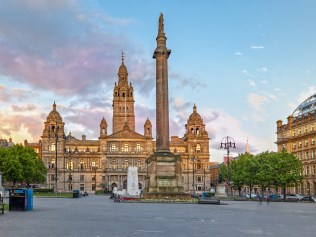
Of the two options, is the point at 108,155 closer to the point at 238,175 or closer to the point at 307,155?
the point at 238,175

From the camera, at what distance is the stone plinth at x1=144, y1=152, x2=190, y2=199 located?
170ft

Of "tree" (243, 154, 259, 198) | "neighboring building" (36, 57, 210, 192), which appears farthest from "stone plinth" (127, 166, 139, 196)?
"neighboring building" (36, 57, 210, 192)

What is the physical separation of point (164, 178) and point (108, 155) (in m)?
126

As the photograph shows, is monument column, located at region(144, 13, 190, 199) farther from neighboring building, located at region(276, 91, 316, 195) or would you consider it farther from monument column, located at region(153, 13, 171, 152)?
neighboring building, located at region(276, 91, 316, 195)

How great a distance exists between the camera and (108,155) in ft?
580

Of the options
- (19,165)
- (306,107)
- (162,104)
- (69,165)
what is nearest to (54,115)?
(69,165)

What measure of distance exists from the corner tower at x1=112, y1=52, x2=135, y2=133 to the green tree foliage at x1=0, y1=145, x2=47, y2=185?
70110mm

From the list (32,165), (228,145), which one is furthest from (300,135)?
(32,165)

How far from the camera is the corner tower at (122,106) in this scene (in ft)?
634

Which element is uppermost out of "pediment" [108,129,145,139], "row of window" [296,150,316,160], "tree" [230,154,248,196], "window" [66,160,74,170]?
"pediment" [108,129,145,139]

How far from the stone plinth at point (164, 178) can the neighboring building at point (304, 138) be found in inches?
2420

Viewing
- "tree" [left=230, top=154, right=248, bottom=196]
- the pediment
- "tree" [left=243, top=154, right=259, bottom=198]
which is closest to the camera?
"tree" [left=243, top=154, right=259, bottom=198]

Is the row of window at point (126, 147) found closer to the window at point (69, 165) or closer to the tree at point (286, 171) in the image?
the window at point (69, 165)

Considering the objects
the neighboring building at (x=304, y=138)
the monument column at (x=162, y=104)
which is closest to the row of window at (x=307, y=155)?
the neighboring building at (x=304, y=138)
